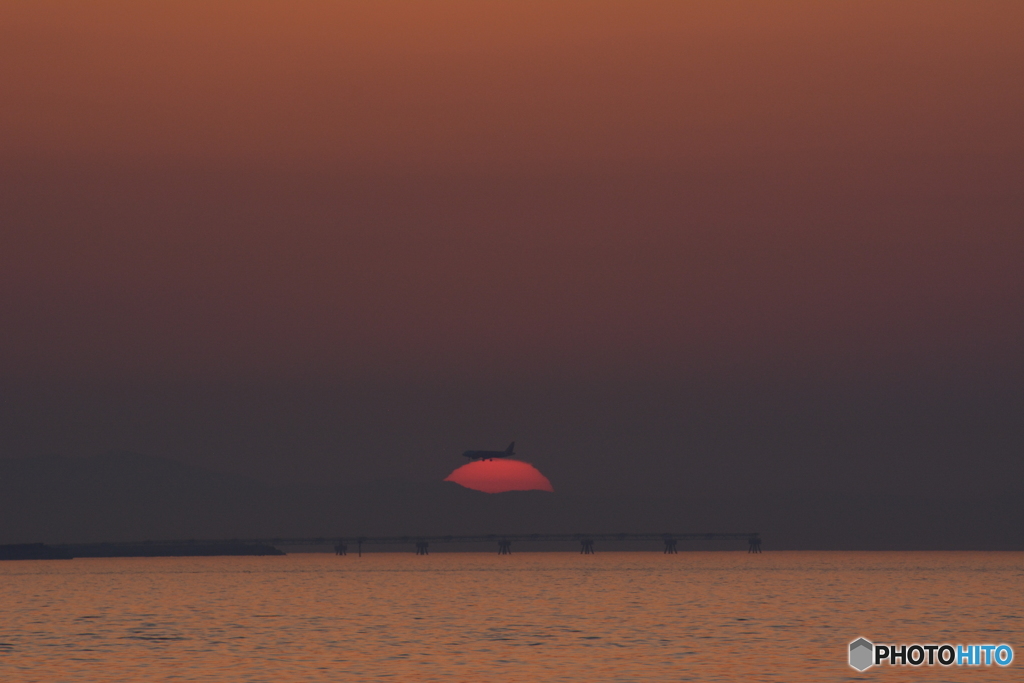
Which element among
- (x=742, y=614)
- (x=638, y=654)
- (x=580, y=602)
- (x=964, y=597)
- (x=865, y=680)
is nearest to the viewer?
(x=865, y=680)

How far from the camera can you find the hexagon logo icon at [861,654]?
65.7m

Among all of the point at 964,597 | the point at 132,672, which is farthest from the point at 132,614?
the point at 964,597

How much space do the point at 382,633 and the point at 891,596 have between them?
74.3 metres

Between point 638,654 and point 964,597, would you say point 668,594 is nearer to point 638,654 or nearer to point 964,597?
point 964,597

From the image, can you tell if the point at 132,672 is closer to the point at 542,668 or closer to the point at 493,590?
the point at 542,668

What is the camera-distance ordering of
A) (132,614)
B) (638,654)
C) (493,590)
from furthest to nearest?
(493,590) < (132,614) < (638,654)

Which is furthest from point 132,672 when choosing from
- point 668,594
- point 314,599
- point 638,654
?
point 668,594

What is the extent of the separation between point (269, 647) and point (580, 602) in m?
60.0

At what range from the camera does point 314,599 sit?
151 meters

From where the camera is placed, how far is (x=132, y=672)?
6444 cm

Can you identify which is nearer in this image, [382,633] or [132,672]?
[132,672]

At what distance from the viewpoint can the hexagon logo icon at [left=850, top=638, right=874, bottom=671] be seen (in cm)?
6570

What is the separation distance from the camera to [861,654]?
7175 centimetres

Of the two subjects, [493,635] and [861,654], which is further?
[493,635]
